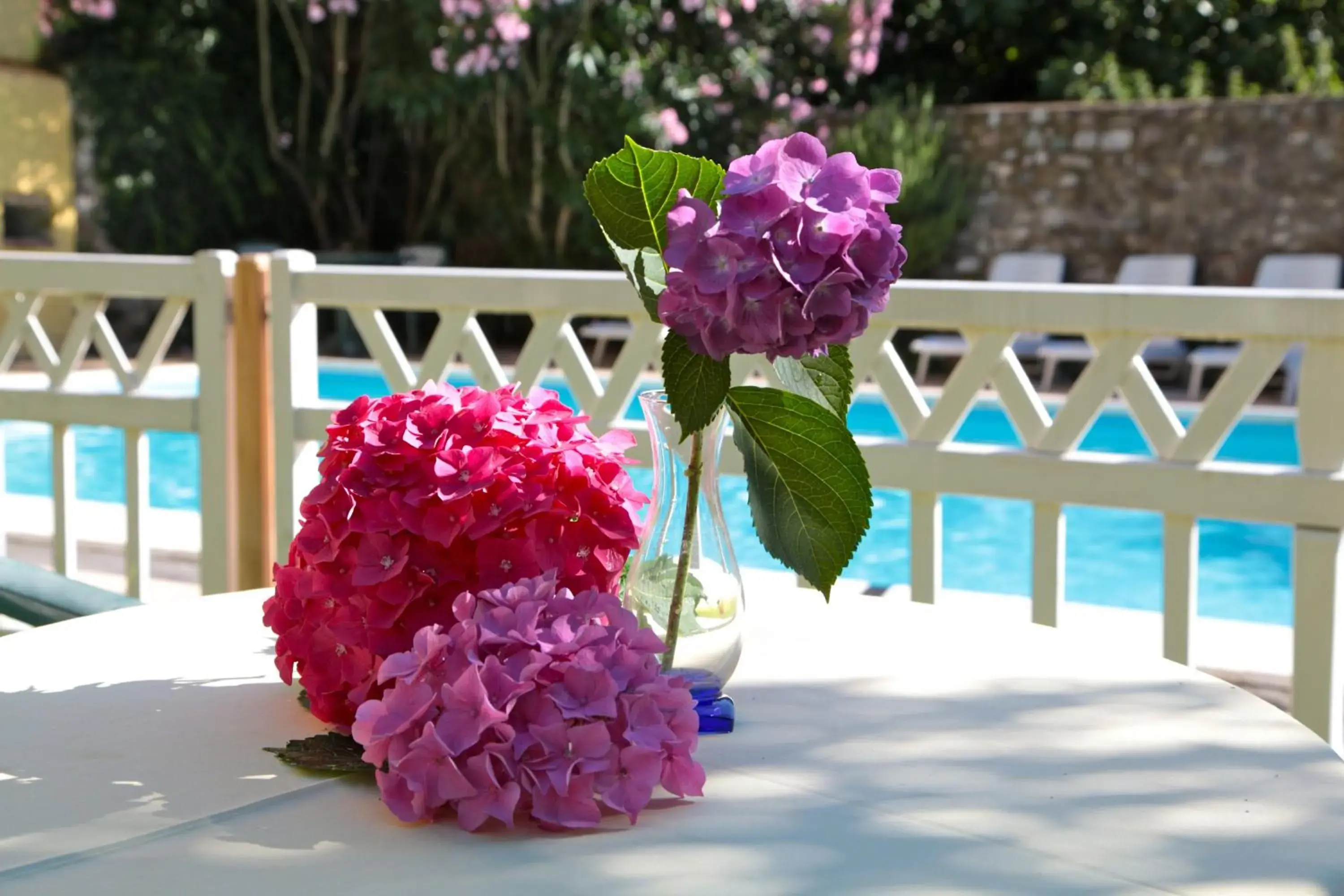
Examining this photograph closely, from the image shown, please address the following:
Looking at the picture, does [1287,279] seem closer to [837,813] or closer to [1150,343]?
[1150,343]

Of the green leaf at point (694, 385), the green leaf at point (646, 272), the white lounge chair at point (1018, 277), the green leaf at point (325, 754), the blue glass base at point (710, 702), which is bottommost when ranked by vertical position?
the green leaf at point (325, 754)

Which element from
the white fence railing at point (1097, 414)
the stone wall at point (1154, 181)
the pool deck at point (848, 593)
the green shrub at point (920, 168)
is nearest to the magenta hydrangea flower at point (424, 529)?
the pool deck at point (848, 593)

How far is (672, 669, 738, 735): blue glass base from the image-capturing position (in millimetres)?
978

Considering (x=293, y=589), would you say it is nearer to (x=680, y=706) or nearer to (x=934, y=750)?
(x=680, y=706)

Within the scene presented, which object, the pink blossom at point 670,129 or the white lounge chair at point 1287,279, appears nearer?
the white lounge chair at point 1287,279

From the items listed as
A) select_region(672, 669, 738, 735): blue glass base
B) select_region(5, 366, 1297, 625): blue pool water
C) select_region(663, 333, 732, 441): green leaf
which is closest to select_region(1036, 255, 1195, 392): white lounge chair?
select_region(5, 366, 1297, 625): blue pool water

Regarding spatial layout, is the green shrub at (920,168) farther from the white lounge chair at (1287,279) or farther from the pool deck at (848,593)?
the pool deck at (848,593)

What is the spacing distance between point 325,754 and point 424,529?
0.53 ft

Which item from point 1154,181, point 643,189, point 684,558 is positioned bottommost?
point 684,558

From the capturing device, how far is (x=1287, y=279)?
848 centimetres

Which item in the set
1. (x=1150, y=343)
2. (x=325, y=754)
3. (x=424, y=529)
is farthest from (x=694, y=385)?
(x=1150, y=343)

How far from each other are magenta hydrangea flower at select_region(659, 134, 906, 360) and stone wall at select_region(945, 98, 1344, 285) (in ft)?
28.7

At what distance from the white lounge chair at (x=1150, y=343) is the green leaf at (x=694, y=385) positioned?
7626 millimetres

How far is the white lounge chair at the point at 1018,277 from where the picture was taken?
8750 millimetres
